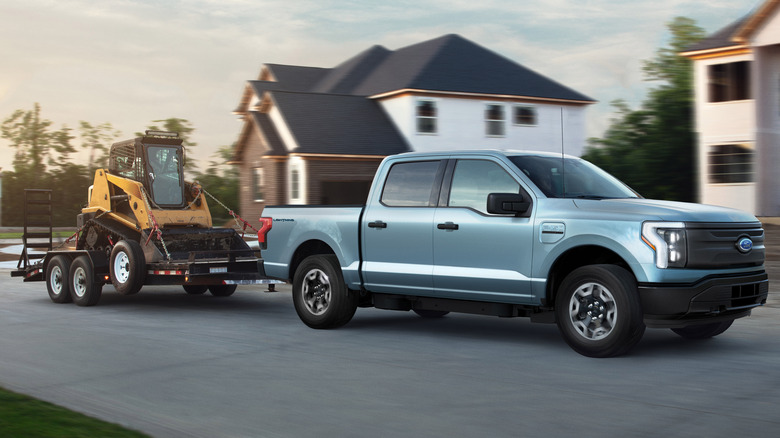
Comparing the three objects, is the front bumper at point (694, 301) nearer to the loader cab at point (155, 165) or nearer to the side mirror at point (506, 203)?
the side mirror at point (506, 203)

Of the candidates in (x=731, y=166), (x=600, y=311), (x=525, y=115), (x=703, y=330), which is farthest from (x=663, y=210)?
(x=525, y=115)

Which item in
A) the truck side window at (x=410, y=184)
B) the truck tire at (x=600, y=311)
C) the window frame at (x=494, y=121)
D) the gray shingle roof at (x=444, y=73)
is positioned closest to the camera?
the truck tire at (x=600, y=311)

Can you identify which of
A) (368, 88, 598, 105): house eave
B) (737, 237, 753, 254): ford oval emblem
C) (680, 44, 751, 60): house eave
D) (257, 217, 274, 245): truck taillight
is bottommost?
(737, 237, 753, 254): ford oval emblem

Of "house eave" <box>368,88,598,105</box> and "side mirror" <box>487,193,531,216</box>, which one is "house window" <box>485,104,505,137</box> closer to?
"house eave" <box>368,88,598,105</box>

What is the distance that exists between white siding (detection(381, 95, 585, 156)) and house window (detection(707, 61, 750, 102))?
10.8 m

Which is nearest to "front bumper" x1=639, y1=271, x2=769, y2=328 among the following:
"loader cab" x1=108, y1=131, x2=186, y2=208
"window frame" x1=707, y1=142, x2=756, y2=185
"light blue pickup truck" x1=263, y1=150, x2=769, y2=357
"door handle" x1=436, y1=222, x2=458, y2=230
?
"light blue pickup truck" x1=263, y1=150, x2=769, y2=357

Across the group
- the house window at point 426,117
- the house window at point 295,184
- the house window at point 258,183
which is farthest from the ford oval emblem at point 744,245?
the house window at point 258,183

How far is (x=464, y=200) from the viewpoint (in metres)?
9.54

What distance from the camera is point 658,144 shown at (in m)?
39.9

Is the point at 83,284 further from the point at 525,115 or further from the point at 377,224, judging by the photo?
the point at 525,115

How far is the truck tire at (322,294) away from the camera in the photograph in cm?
1062

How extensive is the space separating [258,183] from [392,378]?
34.2 m

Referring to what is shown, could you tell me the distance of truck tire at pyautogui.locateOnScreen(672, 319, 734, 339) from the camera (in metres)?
9.31

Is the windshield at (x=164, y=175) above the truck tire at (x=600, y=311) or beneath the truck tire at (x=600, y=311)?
above
